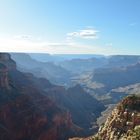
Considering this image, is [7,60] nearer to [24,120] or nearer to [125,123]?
[24,120]

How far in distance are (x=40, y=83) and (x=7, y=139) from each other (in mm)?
99533

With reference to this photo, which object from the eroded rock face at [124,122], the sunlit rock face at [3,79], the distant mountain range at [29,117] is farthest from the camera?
the sunlit rock face at [3,79]

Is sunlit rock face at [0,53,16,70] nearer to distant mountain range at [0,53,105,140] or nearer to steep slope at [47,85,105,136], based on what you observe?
distant mountain range at [0,53,105,140]

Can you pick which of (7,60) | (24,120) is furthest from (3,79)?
(7,60)

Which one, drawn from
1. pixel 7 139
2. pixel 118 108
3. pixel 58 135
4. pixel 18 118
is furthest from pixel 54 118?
pixel 118 108

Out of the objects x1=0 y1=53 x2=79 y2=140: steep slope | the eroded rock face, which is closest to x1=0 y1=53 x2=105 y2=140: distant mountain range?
x1=0 y1=53 x2=79 y2=140: steep slope

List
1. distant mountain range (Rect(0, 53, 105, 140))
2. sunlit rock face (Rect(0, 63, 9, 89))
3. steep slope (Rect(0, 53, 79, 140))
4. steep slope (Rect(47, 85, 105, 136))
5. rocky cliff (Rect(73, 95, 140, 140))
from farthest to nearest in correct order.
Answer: steep slope (Rect(47, 85, 105, 136)), sunlit rock face (Rect(0, 63, 9, 89)), distant mountain range (Rect(0, 53, 105, 140)), steep slope (Rect(0, 53, 79, 140)), rocky cliff (Rect(73, 95, 140, 140))

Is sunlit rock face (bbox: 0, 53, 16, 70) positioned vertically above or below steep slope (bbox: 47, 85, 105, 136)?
above

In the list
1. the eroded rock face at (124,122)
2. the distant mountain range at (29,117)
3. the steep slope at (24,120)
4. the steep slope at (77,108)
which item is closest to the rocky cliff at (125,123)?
the eroded rock face at (124,122)

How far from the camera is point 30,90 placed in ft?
380

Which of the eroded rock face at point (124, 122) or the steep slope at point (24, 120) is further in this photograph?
the steep slope at point (24, 120)

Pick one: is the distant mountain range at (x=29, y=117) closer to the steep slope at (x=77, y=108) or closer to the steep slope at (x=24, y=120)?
the steep slope at (x=24, y=120)

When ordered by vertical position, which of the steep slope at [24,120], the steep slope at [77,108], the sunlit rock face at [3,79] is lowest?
the steep slope at [77,108]

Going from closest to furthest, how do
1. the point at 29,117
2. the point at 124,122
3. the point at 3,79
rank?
the point at 124,122 → the point at 29,117 → the point at 3,79
